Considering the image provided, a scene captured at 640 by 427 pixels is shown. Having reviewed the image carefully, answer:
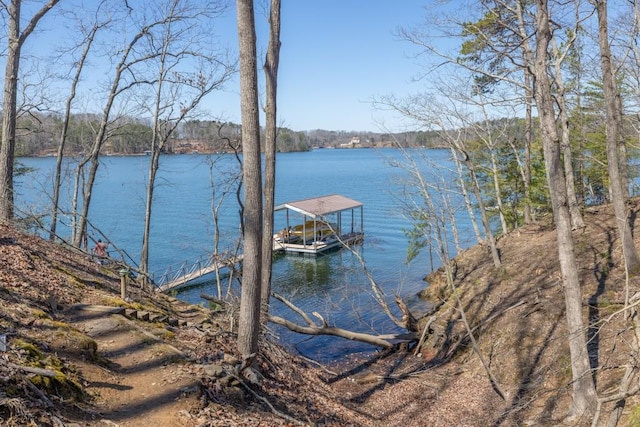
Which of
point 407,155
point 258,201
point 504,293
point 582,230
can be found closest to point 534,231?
point 582,230

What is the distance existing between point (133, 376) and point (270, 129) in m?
5.74

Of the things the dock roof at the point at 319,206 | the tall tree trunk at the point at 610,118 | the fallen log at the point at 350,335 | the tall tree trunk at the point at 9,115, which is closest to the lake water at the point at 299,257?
the fallen log at the point at 350,335

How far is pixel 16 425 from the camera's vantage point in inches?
154

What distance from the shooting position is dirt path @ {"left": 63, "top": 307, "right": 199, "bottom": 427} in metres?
5.05

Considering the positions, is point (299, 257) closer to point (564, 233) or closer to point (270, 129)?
point (270, 129)

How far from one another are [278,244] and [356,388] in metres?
21.5

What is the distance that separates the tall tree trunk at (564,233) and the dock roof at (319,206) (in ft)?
69.3

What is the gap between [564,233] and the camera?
7707 mm

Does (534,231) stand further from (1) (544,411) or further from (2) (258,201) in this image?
(2) (258,201)

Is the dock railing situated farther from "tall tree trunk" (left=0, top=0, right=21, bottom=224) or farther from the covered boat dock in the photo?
"tall tree trunk" (left=0, top=0, right=21, bottom=224)

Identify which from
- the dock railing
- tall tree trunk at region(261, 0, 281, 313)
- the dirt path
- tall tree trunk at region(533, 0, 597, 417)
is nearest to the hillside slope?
the dirt path

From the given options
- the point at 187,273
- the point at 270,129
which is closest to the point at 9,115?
the point at 270,129

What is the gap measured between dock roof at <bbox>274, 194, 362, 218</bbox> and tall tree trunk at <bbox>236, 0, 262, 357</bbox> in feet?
70.8

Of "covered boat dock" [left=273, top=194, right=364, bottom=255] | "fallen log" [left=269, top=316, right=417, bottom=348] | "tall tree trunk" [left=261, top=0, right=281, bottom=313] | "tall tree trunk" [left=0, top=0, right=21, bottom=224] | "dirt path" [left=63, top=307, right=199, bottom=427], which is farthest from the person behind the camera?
"covered boat dock" [left=273, top=194, right=364, bottom=255]
